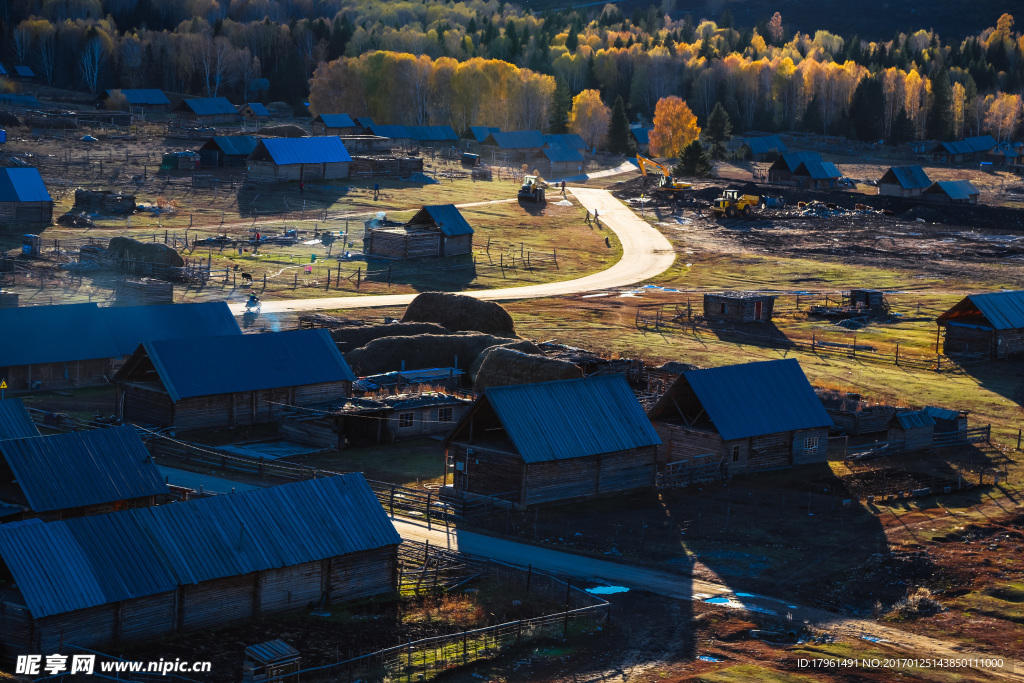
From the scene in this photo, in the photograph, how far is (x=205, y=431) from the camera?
47750mm

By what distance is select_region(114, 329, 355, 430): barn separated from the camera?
156ft

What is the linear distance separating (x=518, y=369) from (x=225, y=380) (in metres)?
11.3

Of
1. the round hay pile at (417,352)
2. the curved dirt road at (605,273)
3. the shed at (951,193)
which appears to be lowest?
the curved dirt road at (605,273)

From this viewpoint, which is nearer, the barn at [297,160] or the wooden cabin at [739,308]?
the wooden cabin at [739,308]

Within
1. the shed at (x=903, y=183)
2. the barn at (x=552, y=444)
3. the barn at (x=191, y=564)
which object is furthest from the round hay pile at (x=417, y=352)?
the shed at (x=903, y=183)

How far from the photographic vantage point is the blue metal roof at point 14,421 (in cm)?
3691

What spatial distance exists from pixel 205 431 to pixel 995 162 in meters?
149

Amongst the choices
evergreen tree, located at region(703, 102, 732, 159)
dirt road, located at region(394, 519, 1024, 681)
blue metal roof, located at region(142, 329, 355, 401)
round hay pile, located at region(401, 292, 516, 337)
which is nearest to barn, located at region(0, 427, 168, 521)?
dirt road, located at region(394, 519, 1024, 681)

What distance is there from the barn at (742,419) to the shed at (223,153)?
82086mm

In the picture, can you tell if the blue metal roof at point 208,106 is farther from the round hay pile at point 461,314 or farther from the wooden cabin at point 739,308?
the round hay pile at point 461,314

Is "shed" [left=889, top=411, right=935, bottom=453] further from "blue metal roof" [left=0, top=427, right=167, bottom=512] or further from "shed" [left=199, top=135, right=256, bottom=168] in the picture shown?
"shed" [left=199, top=135, right=256, bottom=168]

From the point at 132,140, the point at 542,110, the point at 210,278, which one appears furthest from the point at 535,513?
the point at 542,110

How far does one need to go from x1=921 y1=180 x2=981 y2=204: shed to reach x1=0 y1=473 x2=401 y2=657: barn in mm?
106356

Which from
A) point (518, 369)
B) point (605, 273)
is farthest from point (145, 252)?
point (518, 369)
